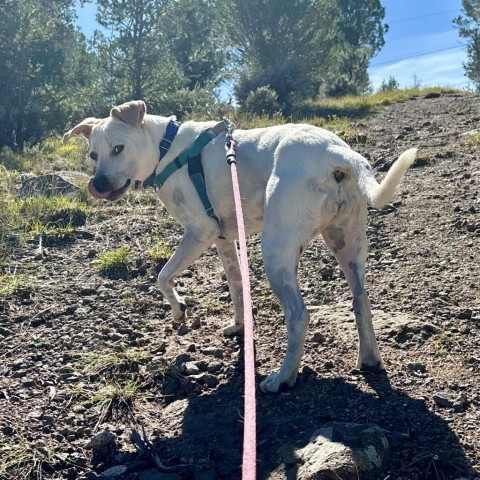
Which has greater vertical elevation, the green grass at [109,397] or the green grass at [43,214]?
the green grass at [43,214]

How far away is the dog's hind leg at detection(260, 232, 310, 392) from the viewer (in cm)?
306

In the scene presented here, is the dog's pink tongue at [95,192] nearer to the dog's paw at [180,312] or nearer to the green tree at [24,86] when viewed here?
the dog's paw at [180,312]

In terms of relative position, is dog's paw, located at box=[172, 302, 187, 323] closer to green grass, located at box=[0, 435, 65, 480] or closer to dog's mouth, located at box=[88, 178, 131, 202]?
dog's mouth, located at box=[88, 178, 131, 202]

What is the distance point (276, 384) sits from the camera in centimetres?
308

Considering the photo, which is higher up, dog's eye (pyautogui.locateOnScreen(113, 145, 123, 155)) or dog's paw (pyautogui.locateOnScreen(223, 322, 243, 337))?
dog's eye (pyautogui.locateOnScreen(113, 145, 123, 155))

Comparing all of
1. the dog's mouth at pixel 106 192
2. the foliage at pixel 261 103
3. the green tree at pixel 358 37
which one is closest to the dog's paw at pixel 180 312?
the dog's mouth at pixel 106 192

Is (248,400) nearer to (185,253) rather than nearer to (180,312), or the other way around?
(185,253)

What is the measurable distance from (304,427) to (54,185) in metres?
5.76

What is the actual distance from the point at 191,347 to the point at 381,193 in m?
1.68

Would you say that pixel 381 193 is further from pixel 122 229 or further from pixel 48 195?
pixel 48 195

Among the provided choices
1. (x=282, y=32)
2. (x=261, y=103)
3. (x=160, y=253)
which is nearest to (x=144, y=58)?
(x=261, y=103)

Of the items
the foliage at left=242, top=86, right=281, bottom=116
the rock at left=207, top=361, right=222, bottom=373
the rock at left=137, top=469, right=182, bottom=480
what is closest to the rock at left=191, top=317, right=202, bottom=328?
Answer: the rock at left=207, top=361, right=222, bottom=373

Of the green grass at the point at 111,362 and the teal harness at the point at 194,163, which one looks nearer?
the green grass at the point at 111,362

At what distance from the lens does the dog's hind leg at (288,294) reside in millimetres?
3059
